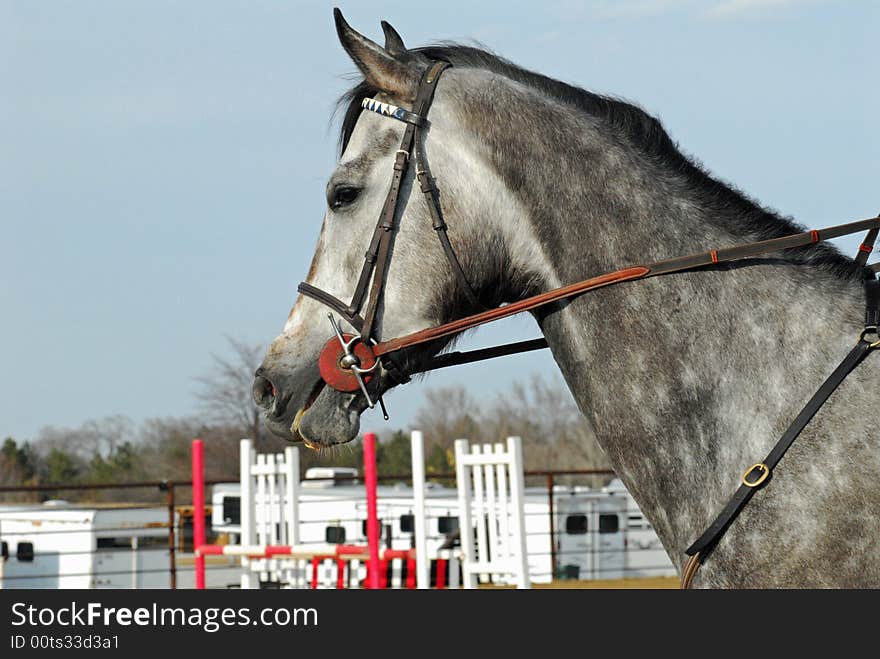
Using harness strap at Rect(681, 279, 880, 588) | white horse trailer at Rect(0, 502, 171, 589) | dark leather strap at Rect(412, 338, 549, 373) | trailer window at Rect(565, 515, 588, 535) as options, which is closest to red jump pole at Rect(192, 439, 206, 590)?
dark leather strap at Rect(412, 338, 549, 373)

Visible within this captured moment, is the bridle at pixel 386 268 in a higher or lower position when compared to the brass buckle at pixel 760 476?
higher

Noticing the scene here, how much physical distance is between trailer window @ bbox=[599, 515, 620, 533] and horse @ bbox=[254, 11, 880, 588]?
774 inches

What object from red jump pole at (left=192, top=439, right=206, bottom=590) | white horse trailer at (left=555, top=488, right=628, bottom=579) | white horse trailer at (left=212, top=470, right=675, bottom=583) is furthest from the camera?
white horse trailer at (left=555, top=488, right=628, bottom=579)

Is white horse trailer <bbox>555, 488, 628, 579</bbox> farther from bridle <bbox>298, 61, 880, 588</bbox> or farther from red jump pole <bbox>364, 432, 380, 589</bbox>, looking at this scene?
bridle <bbox>298, 61, 880, 588</bbox>

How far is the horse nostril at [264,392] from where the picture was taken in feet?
9.18

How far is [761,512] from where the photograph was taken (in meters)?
2.39

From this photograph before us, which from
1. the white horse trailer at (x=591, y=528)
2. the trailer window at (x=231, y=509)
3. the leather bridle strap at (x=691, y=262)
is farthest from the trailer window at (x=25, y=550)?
the leather bridle strap at (x=691, y=262)

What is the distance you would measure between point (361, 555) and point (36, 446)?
5452 centimetres

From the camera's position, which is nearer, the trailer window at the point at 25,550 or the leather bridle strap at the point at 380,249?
the leather bridle strap at the point at 380,249

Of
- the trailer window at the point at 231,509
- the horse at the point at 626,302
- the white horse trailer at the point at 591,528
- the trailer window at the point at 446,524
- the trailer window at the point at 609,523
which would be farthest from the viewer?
the trailer window at the point at 609,523

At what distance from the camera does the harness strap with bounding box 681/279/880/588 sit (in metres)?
2.39

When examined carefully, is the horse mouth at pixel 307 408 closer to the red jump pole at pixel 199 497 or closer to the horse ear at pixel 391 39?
the horse ear at pixel 391 39

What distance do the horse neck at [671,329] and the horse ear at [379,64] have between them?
1.08ft

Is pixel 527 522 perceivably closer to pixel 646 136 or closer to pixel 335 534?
pixel 335 534
